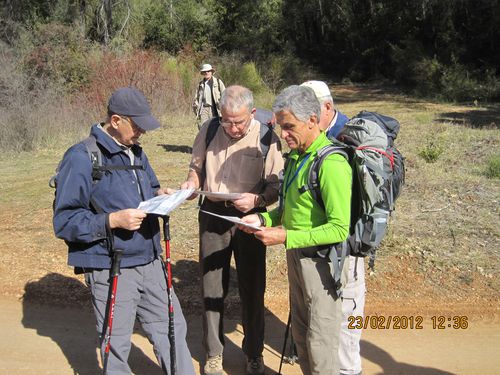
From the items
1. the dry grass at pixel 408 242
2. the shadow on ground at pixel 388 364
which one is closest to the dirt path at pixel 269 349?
the shadow on ground at pixel 388 364

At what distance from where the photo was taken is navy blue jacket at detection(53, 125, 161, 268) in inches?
119

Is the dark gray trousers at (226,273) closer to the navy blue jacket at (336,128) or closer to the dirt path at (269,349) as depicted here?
the dirt path at (269,349)

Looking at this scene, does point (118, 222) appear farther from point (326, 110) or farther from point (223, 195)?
point (326, 110)

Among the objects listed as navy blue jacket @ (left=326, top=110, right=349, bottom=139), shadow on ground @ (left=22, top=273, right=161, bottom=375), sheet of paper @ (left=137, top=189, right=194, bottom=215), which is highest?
navy blue jacket @ (left=326, top=110, right=349, bottom=139)

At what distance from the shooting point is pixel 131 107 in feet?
10.2

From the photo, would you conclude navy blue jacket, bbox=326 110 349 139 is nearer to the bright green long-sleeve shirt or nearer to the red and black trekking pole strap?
the bright green long-sleeve shirt

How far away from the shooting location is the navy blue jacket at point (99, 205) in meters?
3.03

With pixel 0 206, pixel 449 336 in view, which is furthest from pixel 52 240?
pixel 449 336

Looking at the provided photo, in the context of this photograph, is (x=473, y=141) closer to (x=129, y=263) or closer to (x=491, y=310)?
(x=491, y=310)

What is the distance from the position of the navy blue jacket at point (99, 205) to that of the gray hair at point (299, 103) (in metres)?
0.99

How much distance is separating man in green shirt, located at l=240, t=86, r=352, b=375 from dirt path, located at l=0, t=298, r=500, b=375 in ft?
4.35

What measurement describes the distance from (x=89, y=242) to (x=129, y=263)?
278 millimetres

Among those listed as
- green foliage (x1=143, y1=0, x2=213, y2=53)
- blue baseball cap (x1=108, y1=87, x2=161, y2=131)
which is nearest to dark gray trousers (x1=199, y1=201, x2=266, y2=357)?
blue baseball cap (x1=108, y1=87, x2=161, y2=131)

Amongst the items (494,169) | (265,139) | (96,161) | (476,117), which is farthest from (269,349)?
(476,117)
